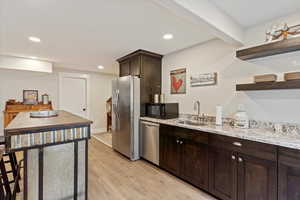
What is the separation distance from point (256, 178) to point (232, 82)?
139 cm

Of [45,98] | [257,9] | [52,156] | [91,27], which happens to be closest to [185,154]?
[52,156]

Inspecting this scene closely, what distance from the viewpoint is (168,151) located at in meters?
2.61

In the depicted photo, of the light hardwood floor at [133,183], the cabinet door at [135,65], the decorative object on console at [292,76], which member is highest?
the cabinet door at [135,65]

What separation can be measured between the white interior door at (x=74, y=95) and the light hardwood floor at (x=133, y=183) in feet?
8.89

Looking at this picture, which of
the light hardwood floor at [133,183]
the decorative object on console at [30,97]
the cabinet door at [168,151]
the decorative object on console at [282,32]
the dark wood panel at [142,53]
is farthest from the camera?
the decorative object on console at [30,97]

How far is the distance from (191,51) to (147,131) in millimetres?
1873

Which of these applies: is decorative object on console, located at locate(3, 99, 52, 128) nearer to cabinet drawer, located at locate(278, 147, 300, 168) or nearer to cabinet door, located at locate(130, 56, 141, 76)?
cabinet door, located at locate(130, 56, 141, 76)

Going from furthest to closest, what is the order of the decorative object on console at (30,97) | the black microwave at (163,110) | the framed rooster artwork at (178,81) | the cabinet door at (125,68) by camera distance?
the decorative object on console at (30,97) < the cabinet door at (125,68) < the framed rooster artwork at (178,81) < the black microwave at (163,110)

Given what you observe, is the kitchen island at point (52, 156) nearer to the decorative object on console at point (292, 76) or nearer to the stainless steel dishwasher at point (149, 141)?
the stainless steel dishwasher at point (149, 141)

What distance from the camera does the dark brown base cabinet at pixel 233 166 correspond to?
54.7 inches

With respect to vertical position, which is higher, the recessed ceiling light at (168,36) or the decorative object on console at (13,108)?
the recessed ceiling light at (168,36)

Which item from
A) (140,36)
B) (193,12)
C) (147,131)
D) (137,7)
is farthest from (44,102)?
(193,12)

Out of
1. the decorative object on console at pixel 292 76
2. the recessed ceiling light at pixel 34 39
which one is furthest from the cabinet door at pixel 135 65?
the decorative object on console at pixel 292 76

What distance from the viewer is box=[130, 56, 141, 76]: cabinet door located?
11.1 feet
